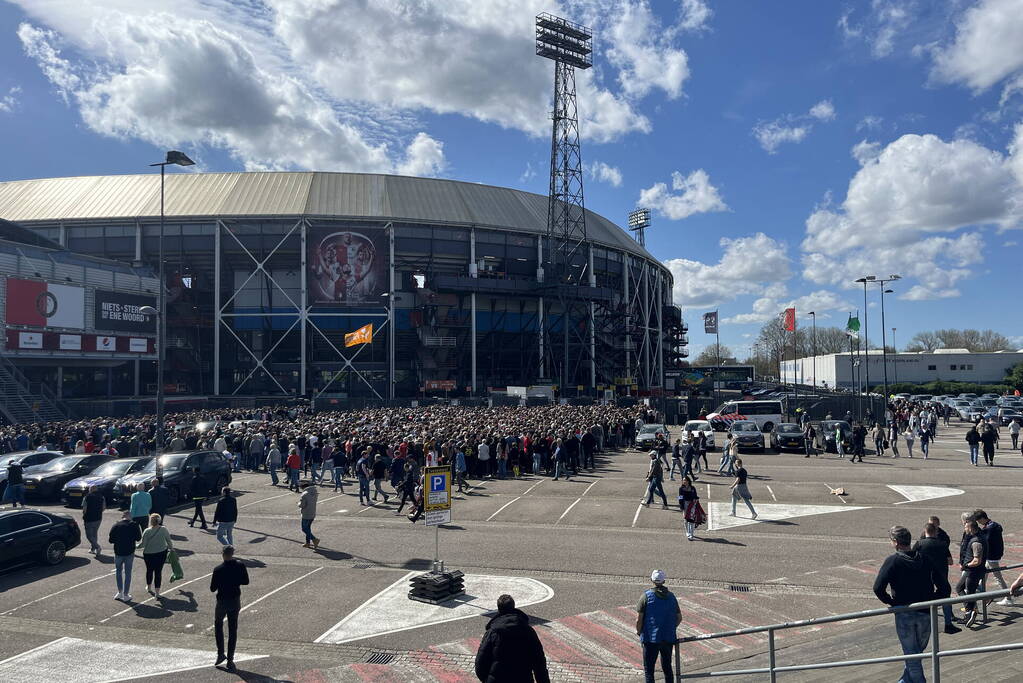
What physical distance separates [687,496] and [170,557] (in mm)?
10654

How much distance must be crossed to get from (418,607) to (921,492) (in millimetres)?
16652

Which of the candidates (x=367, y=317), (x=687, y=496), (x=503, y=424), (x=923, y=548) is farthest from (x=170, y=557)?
(x=367, y=317)

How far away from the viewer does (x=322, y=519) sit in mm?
18344

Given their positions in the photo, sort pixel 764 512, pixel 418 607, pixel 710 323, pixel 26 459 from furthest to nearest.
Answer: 1. pixel 710 323
2. pixel 26 459
3. pixel 764 512
4. pixel 418 607

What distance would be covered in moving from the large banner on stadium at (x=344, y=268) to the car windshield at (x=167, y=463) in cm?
4454

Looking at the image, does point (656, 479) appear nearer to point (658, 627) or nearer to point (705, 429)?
point (658, 627)

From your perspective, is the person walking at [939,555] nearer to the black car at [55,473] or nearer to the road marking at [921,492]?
the road marking at [921,492]

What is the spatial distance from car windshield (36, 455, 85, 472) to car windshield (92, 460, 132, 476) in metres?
1.56

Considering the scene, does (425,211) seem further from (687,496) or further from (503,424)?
(687,496)

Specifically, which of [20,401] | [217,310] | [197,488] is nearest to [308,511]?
[197,488]

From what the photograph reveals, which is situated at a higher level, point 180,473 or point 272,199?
point 272,199

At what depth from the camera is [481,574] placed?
13.0 meters

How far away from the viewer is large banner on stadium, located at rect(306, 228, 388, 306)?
64.6 m

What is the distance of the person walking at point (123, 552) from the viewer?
11695mm
